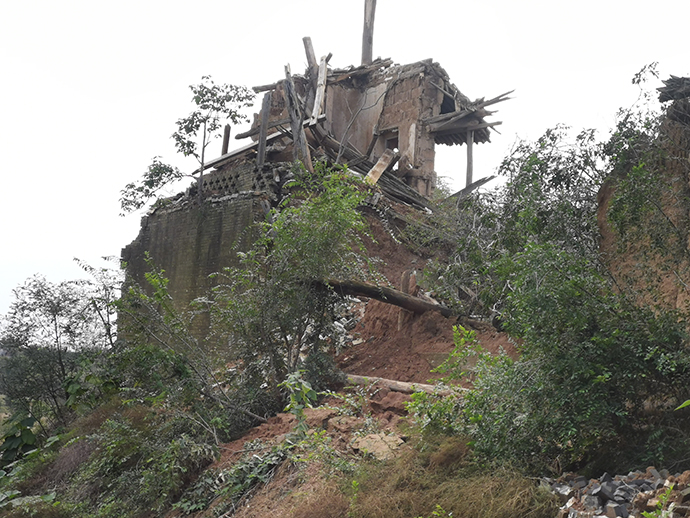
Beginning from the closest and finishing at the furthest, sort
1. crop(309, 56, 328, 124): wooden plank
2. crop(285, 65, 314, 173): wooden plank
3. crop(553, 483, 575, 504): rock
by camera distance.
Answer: crop(553, 483, 575, 504): rock
crop(285, 65, 314, 173): wooden plank
crop(309, 56, 328, 124): wooden plank

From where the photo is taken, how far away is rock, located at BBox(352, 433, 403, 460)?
5734 millimetres

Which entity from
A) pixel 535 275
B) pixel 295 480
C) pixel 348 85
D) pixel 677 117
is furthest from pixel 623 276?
pixel 348 85

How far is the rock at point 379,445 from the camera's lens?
18.8 ft

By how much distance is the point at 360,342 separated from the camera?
414 inches

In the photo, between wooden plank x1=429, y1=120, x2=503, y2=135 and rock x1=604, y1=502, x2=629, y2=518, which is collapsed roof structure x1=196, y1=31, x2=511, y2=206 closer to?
wooden plank x1=429, y1=120, x2=503, y2=135

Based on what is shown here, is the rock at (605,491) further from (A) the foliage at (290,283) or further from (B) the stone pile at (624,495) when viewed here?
(A) the foliage at (290,283)

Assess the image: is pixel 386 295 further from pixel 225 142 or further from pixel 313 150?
pixel 225 142

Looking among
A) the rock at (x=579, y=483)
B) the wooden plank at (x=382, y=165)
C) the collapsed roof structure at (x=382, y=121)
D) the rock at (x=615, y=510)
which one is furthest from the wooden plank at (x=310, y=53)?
the rock at (x=615, y=510)

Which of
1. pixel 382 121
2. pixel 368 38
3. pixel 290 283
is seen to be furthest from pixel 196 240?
pixel 368 38

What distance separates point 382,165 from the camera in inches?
566

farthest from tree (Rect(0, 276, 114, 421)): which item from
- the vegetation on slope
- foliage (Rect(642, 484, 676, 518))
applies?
foliage (Rect(642, 484, 676, 518))

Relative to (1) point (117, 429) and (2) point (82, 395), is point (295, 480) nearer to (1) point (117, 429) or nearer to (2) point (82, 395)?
(1) point (117, 429)

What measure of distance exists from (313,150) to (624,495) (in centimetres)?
1074

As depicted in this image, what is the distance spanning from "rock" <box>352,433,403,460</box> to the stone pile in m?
1.83
